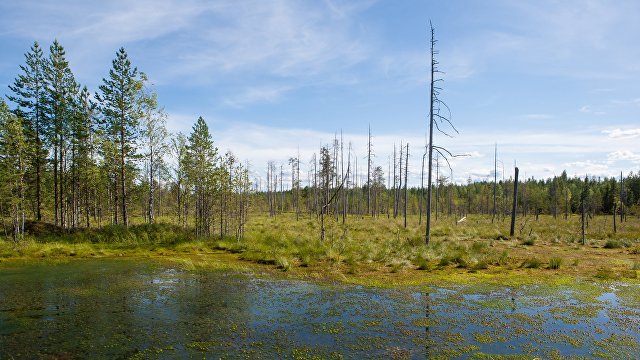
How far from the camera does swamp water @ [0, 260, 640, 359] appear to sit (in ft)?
23.5

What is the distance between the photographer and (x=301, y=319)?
906 centimetres

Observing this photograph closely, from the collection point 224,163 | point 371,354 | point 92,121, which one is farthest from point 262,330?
point 92,121

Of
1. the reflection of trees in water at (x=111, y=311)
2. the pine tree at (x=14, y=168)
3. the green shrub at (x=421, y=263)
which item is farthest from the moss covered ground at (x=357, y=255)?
the reflection of trees in water at (x=111, y=311)

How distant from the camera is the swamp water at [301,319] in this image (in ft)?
23.5

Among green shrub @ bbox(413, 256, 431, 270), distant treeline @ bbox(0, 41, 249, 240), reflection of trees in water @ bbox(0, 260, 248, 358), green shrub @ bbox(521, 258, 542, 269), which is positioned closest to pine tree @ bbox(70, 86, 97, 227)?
distant treeline @ bbox(0, 41, 249, 240)

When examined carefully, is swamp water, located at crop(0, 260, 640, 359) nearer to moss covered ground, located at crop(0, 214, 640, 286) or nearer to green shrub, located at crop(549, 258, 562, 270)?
moss covered ground, located at crop(0, 214, 640, 286)

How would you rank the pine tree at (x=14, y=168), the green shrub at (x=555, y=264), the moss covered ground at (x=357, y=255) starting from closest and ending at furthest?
the moss covered ground at (x=357, y=255)
the green shrub at (x=555, y=264)
the pine tree at (x=14, y=168)

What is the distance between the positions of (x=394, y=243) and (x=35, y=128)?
2858cm

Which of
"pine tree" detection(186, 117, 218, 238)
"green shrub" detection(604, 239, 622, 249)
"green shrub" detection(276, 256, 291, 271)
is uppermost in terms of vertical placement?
"pine tree" detection(186, 117, 218, 238)

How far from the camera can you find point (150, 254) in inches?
781

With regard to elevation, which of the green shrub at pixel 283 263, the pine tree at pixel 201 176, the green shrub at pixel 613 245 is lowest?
the green shrub at pixel 613 245

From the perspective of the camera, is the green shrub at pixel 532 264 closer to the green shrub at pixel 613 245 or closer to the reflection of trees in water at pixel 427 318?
the reflection of trees in water at pixel 427 318

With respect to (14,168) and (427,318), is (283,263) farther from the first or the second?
(14,168)

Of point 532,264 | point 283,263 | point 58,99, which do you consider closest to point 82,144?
point 58,99
